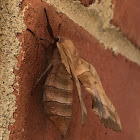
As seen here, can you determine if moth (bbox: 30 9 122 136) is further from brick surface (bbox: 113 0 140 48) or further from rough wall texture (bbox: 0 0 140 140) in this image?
brick surface (bbox: 113 0 140 48)

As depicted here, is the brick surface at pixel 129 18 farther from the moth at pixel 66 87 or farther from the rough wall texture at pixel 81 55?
the moth at pixel 66 87

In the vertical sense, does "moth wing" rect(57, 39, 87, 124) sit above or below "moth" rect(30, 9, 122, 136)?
above

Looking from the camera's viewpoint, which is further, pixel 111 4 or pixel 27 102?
pixel 111 4

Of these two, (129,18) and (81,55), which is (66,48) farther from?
(129,18)

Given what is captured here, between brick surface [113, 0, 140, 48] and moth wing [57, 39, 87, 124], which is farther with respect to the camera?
brick surface [113, 0, 140, 48]

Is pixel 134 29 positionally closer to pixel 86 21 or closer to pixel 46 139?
pixel 86 21

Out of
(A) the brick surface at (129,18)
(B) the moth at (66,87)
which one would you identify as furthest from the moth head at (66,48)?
(A) the brick surface at (129,18)

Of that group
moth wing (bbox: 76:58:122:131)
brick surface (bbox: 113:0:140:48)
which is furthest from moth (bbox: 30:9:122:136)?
brick surface (bbox: 113:0:140:48)

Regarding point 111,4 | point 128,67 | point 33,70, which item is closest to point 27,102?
point 33,70
